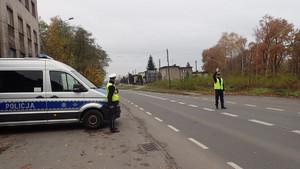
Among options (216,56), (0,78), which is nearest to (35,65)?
(0,78)

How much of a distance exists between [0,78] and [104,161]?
5484mm

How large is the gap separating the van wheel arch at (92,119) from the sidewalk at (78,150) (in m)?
0.26

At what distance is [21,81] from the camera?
10047 millimetres

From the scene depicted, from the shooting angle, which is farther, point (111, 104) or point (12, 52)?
point (12, 52)

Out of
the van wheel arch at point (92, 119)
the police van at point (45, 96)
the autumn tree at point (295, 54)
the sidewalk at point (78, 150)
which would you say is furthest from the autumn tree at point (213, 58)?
the sidewalk at point (78, 150)

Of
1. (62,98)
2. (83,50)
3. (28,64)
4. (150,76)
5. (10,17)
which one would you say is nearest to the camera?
(62,98)

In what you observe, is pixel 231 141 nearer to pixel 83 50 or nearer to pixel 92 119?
pixel 92 119

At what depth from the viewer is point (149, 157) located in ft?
21.5

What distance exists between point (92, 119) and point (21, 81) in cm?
252

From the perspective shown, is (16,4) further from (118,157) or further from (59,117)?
(118,157)

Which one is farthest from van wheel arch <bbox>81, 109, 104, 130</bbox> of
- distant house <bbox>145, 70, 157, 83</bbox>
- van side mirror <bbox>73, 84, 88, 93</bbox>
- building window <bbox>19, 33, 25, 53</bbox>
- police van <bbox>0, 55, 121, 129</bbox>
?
distant house <bbox>145, 70, 157, 83</bbox>

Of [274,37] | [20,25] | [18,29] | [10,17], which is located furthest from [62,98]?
[274,37]

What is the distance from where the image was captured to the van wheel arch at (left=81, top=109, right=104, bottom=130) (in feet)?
33.8

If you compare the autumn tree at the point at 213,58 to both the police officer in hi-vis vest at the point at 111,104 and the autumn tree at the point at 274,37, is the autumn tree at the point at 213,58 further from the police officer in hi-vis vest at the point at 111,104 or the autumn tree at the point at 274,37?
the police officer in hi-vis vest at the point at 111,104
